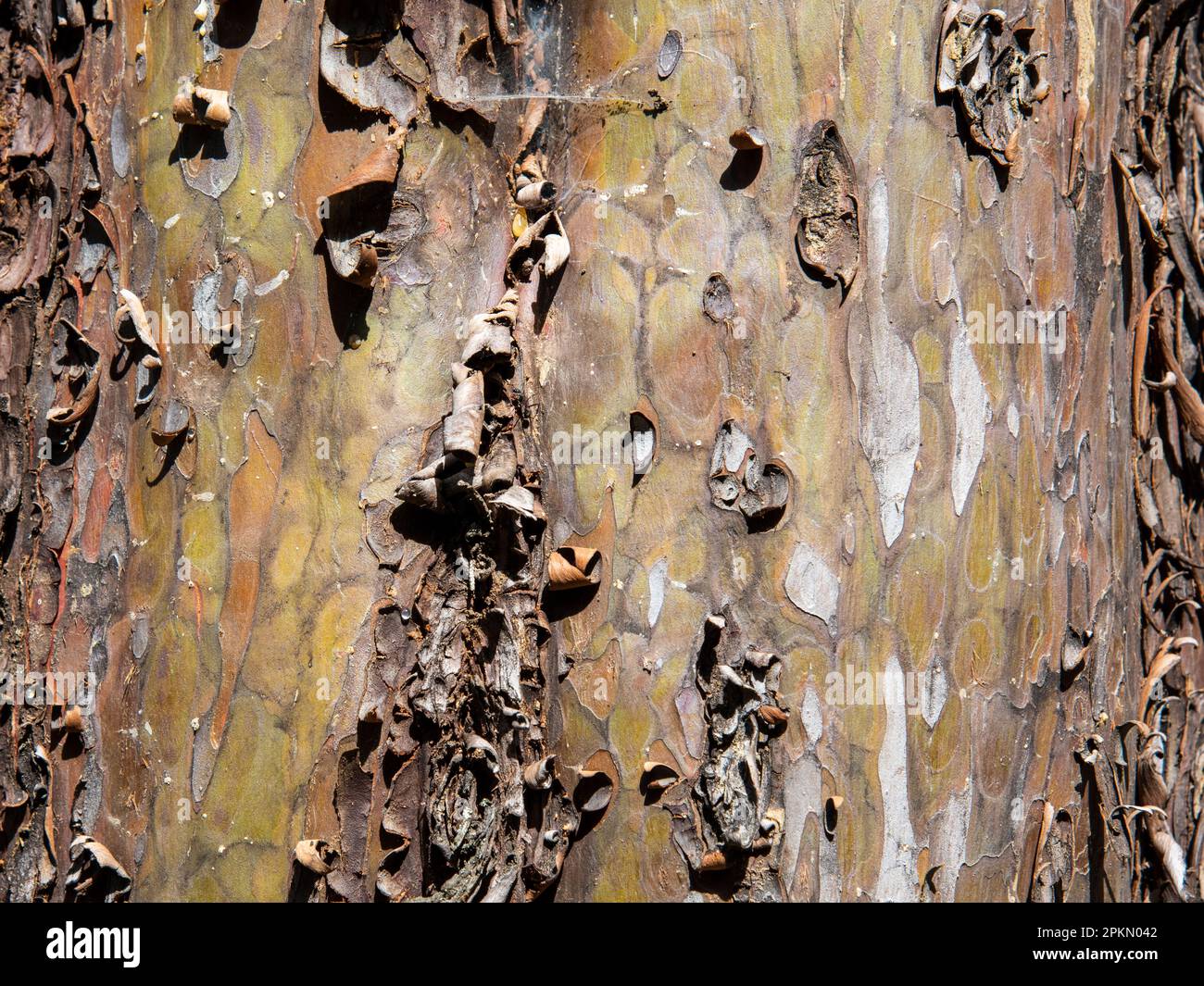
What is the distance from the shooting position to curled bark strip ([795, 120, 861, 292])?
1.16 metres

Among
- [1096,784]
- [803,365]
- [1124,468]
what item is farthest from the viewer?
[1124,468]

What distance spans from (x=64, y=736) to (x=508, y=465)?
61cm

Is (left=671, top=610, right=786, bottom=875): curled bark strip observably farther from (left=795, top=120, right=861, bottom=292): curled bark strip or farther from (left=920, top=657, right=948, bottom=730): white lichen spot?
(left=795, top=120, right=861, bottom=292): curled bark strip

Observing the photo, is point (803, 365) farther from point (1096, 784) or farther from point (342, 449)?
point (1096, 784)

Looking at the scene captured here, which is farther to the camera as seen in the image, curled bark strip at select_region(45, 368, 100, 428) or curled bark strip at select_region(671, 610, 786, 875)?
curled bark strip at select_region(45, 368, 100, 428)

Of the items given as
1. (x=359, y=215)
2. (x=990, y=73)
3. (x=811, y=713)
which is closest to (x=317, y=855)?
(x=811, y=713)

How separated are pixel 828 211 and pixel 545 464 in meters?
0.43

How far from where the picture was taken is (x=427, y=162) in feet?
3.89

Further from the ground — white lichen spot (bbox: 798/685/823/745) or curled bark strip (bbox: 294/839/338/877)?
white lichen spot (bbox: 798/685/823/745)

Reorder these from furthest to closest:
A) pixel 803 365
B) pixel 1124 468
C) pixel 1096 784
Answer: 1. pixel 1124 468
2. pixel 1096 784
3. pixel 803 365

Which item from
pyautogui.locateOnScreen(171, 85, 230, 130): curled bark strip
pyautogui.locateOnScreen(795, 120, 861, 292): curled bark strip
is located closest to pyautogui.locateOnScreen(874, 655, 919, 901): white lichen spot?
pyautogui.locateOnScreen(795, 120, 861, 292): curled bark strip

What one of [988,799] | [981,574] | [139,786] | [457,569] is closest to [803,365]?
[981,574]

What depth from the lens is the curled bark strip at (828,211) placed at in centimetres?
116

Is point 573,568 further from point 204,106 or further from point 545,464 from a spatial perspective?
point 204,106
